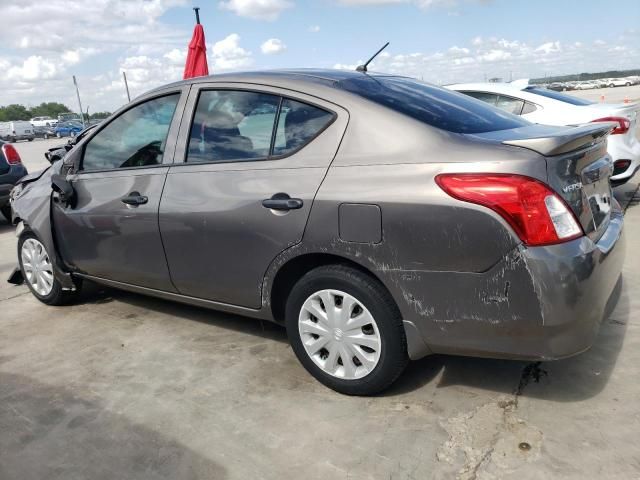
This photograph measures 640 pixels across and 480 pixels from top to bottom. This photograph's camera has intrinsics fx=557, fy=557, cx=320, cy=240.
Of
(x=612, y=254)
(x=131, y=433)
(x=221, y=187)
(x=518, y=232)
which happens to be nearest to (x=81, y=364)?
(x=131, y=433)

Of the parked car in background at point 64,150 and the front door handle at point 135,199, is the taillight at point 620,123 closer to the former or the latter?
the front door handle at point 135,199

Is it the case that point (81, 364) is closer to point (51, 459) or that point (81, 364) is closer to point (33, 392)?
point (33, 392)

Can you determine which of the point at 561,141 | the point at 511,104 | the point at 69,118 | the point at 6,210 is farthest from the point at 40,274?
the point at 69,118

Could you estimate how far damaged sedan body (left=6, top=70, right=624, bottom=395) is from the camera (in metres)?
2.24

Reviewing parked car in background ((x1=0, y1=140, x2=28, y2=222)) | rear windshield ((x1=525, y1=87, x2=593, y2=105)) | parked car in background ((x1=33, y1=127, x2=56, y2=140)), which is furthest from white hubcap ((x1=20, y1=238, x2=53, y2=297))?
parked car in background ((x1=33, y1=127, x2=56, y2=140))

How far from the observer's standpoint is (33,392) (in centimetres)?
308

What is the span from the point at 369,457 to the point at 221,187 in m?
1.56

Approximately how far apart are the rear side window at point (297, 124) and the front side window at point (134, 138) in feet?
2.82

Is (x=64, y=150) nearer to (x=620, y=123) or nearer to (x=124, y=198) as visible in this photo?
(x=124, y=198)

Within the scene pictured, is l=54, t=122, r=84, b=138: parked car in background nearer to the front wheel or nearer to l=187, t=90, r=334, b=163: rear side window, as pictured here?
the front wheel

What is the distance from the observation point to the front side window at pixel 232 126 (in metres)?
2.96

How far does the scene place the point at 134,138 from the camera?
3619mm

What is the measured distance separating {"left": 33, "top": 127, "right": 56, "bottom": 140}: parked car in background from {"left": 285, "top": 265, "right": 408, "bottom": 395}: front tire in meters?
46.4

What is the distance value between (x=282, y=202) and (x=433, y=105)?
3.05 ft
